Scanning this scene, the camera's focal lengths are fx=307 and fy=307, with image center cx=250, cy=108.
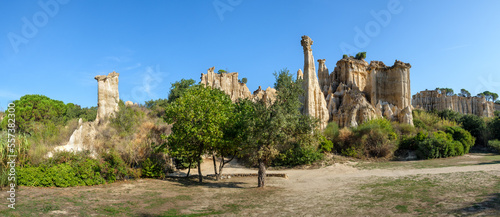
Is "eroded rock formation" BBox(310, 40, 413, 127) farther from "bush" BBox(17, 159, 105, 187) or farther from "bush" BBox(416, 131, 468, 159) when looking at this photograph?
"bush" BBox(17, 159, 105, 187)

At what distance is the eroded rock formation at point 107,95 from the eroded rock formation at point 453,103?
73.2 metres

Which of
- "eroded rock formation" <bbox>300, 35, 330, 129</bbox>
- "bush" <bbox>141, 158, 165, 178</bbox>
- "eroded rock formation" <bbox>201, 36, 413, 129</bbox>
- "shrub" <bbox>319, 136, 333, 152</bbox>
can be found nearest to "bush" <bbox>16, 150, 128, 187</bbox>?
"bush" <bbox>141, 158, 165, 178</bbox>

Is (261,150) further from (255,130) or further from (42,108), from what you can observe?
(42,108)

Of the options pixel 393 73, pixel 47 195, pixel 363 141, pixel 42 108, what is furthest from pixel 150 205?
pixel 42 108

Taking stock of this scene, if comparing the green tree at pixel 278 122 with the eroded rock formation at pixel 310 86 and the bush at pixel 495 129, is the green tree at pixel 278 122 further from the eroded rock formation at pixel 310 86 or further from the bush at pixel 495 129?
the bush at pixel 495 129

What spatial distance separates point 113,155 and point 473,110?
95572 mm

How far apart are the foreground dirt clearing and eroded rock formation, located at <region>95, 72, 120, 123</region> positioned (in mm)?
19478

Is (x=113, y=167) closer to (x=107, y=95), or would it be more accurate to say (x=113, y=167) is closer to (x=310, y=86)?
(x=107, y=95)

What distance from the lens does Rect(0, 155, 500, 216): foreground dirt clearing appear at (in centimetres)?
951

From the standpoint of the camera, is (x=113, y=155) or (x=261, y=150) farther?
(x=113, y=155)

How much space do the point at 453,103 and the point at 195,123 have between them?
8414 cm

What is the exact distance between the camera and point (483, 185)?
11695mm

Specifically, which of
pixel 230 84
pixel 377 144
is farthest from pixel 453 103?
pixel 377 144

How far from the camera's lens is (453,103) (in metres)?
79.8
